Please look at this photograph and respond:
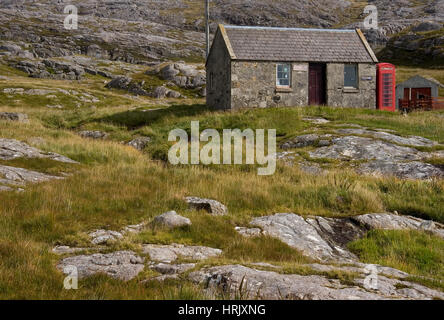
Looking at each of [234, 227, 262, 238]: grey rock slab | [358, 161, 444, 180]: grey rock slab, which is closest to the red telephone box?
[358, 161, 444, 180]: grey rock slab

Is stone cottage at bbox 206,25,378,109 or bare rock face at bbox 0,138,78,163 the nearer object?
bare rock face at bbox 0,138,78,163

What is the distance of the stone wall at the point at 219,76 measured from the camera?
2731 cm

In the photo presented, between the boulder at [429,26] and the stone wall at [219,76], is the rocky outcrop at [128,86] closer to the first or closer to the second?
the stone wall at [219,76]

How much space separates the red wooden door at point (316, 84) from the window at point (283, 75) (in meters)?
1.71

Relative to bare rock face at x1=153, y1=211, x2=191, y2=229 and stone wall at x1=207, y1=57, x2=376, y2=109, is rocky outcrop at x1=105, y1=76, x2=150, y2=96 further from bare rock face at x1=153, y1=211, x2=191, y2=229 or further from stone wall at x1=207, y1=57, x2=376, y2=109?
bare rock face at x1=153, y1=211, x2=191, y2=229

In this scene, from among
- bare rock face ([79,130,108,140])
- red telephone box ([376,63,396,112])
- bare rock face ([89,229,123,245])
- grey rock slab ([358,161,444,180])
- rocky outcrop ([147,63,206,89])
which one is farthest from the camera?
rocky outcrop ([147,63,206,89])

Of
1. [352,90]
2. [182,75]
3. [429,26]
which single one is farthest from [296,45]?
[429,26]

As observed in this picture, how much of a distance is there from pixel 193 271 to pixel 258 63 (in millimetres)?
23487

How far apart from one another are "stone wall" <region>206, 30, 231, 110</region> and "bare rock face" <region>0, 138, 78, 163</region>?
47.9 ft

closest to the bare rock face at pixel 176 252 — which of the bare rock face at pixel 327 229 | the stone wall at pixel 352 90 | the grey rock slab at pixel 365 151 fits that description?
the bare rock face at pixel 327 229

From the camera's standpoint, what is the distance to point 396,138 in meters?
17.8

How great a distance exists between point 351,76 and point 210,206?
23.3 m

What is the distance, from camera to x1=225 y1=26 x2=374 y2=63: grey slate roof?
27266 mm

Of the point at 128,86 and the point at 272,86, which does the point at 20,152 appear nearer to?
the point at 272,86
